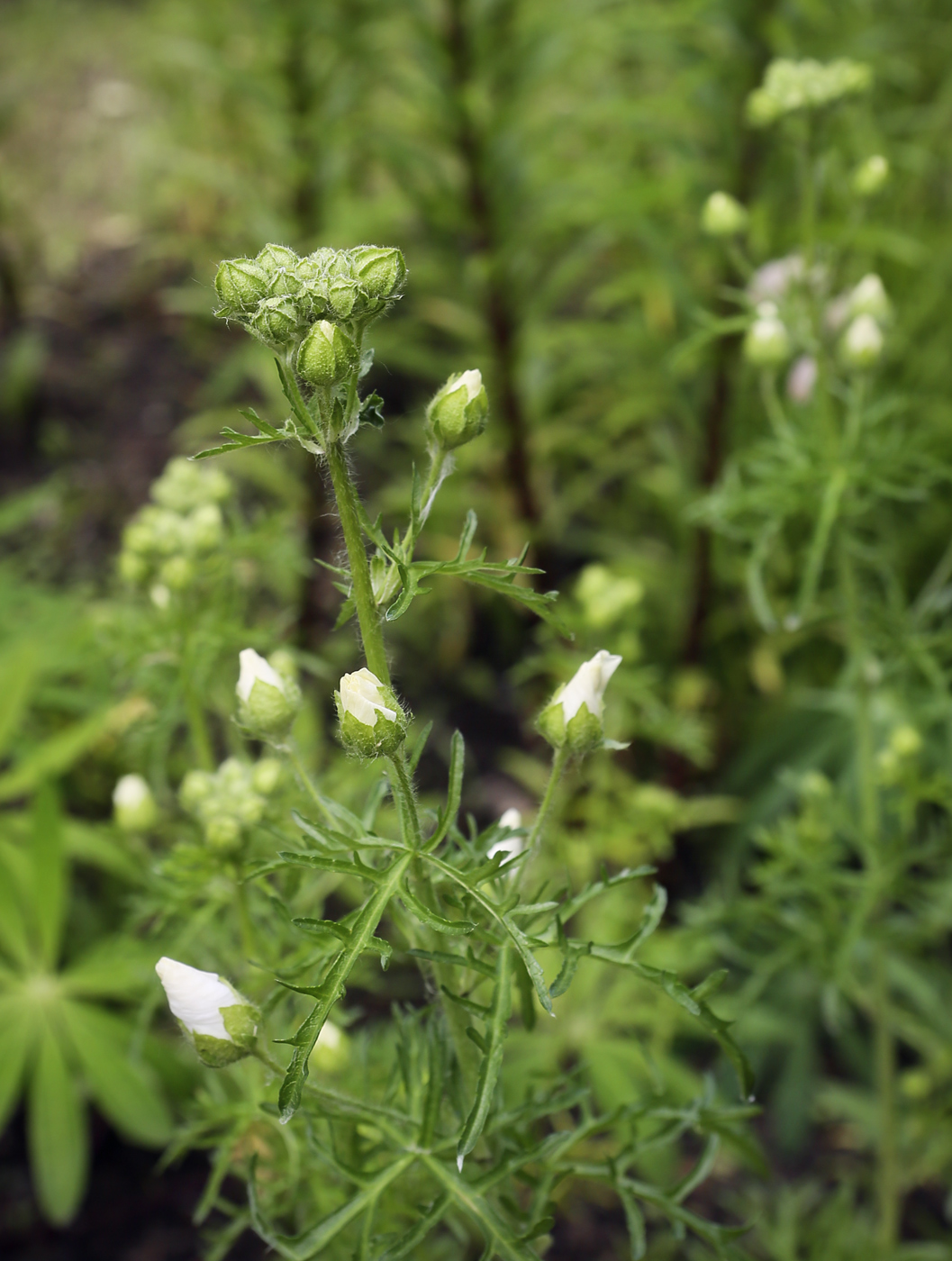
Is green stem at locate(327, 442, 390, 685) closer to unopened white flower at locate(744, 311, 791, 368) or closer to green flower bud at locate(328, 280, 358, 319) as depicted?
green flower bud at locate(328, 280, 358, 319)

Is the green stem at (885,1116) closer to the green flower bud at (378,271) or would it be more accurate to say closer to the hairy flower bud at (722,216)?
the hairy flower bud at (722,216)

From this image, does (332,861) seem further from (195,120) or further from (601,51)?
(195,120)

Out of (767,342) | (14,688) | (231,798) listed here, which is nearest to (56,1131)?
(14,688)

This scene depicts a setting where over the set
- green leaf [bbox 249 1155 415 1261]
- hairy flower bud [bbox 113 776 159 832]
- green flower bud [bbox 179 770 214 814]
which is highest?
green flower bud [bbox 179 770 214 814]

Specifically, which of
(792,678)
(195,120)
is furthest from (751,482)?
(195,120)

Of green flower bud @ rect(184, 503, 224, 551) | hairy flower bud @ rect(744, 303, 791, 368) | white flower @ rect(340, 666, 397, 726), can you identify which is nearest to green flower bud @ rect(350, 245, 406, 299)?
white flower @ rect(340, 666, 397, 726)

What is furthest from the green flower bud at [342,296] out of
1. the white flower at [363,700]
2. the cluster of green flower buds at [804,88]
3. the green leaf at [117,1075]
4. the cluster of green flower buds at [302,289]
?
the green leaf at [117,1075]

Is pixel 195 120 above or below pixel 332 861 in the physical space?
below

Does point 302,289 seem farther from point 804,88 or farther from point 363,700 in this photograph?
point 804,88
